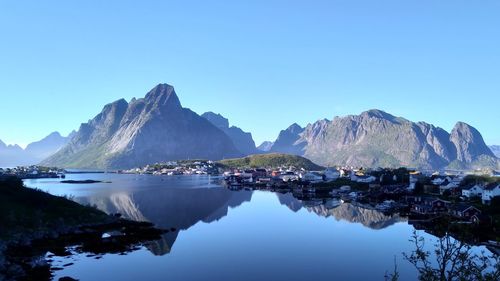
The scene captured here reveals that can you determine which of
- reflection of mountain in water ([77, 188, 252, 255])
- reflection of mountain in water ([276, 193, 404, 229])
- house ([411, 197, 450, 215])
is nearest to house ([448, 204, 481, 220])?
house ([411, 197, 450, 215])

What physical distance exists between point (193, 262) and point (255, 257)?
744 cm

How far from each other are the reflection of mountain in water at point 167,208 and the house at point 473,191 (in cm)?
5567

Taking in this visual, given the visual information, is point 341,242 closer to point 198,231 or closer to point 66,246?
point 198,231

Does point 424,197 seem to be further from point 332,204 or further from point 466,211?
point 466,211

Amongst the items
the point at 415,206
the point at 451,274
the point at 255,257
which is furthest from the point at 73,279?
the point at 415,206

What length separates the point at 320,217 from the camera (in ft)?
281

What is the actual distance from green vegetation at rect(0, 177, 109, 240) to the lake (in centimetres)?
1066

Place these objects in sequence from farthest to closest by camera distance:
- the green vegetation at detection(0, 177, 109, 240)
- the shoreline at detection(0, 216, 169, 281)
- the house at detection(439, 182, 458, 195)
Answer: the house at detection(439, 182, 458, 195), the green vegetation at detection(0, 177, 109, 240), the shoreline at detection(0, 216, 169, 281)

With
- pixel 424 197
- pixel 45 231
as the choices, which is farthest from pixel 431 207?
pixel 45 231

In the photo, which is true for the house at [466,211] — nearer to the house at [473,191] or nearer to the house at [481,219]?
the house at [481,219]

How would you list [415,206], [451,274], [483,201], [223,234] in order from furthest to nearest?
[415,206] < [483,201] < [223,234] < [451,274]

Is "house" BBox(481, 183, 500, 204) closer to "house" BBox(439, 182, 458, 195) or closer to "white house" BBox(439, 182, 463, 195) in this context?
"house" BBox(439, 182, 458, 195)

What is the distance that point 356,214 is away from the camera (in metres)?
88.4

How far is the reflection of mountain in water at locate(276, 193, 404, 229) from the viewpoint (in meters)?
77.3
